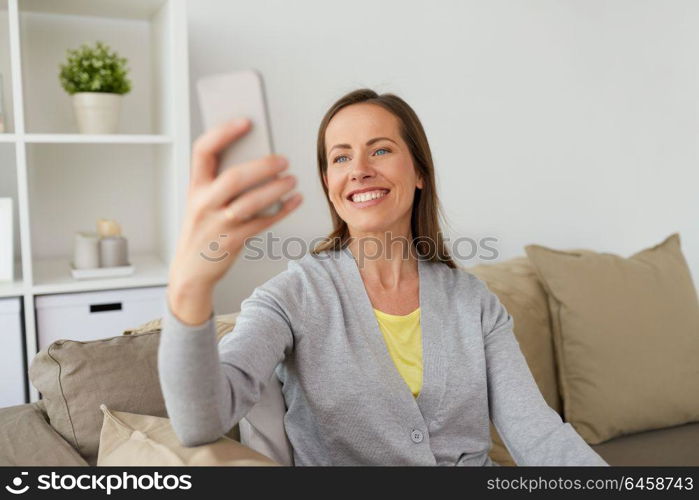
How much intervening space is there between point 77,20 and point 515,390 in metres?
1.78

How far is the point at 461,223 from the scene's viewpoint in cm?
283

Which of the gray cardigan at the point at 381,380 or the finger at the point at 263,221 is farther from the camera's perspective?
the gray cardigan at the point at 381,380

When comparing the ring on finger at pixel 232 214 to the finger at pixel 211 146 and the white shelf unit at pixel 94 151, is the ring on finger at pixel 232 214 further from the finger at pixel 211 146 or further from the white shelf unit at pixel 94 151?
the white shelf unit at pixel 94 151

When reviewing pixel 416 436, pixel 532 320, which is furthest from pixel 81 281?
pixel 532 320

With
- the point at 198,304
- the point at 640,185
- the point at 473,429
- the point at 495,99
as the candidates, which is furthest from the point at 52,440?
the point at 640,185

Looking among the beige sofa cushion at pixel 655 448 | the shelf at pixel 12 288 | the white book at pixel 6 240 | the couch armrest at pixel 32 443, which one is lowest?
the beige sofa cushion at pixel 655 448

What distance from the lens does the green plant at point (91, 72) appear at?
2035mm

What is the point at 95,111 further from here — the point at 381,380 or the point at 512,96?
the point at 512,96

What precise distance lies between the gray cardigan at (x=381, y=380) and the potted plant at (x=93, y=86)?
983 mm

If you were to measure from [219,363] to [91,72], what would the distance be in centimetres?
144

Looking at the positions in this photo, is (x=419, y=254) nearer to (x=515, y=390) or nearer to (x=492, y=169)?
(x=515, y=390)

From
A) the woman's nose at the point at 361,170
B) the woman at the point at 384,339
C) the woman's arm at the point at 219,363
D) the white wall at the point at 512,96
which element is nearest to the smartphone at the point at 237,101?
the woman's arm at the point at 219,363

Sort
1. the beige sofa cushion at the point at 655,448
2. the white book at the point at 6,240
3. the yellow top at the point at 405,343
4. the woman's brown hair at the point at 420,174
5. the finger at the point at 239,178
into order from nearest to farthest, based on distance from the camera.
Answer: the finger at the point at 239,178 → the yellow top at the point at 405,343 → the woman's brown hair at the point at 420,174 → the beige sofa cushion at the point at 655,448 → the white book at the point at 6,240

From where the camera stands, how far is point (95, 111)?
2035 mm
